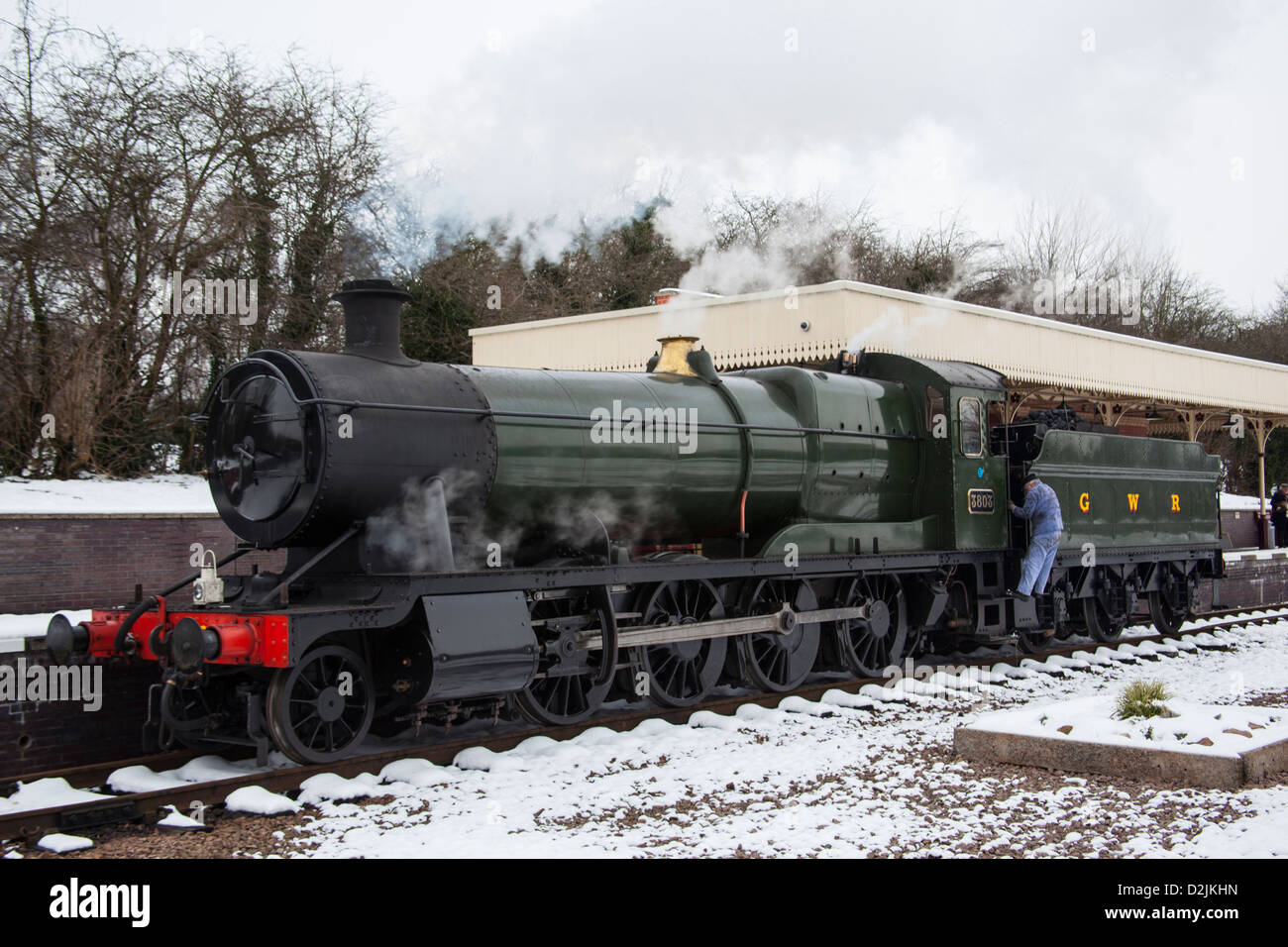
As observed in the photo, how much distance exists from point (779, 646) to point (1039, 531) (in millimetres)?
3617

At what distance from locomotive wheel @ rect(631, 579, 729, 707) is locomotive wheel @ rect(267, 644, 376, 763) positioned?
251 cm

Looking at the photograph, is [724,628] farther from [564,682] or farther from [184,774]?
[184,774]

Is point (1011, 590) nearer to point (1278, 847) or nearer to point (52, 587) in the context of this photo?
point (1278, 847)

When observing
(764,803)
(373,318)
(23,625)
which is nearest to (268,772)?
(764,803)

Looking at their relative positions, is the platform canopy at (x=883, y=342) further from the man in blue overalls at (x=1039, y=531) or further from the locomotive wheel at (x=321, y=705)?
the locomotive wheel at (x=321, y=705)

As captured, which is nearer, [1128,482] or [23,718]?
[23,718]

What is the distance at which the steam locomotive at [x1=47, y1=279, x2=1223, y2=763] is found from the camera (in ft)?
24.4

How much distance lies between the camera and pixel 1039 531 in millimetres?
12305

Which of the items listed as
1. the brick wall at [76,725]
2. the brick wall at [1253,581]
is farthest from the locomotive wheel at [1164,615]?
the brick wall at [76,725]

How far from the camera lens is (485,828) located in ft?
20.1

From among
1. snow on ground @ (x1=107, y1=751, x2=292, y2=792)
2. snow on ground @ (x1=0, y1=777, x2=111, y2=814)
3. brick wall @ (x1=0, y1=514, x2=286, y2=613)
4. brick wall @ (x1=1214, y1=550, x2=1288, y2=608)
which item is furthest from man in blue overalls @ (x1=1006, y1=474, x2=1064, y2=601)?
brick wall @ (x1=1214, y1=550, x2=1288, y2=608)

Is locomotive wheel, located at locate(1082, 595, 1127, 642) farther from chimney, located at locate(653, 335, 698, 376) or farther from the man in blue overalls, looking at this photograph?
chimney, located at locate(653, 335, 698, 376)

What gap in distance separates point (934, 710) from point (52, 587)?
339 inches
